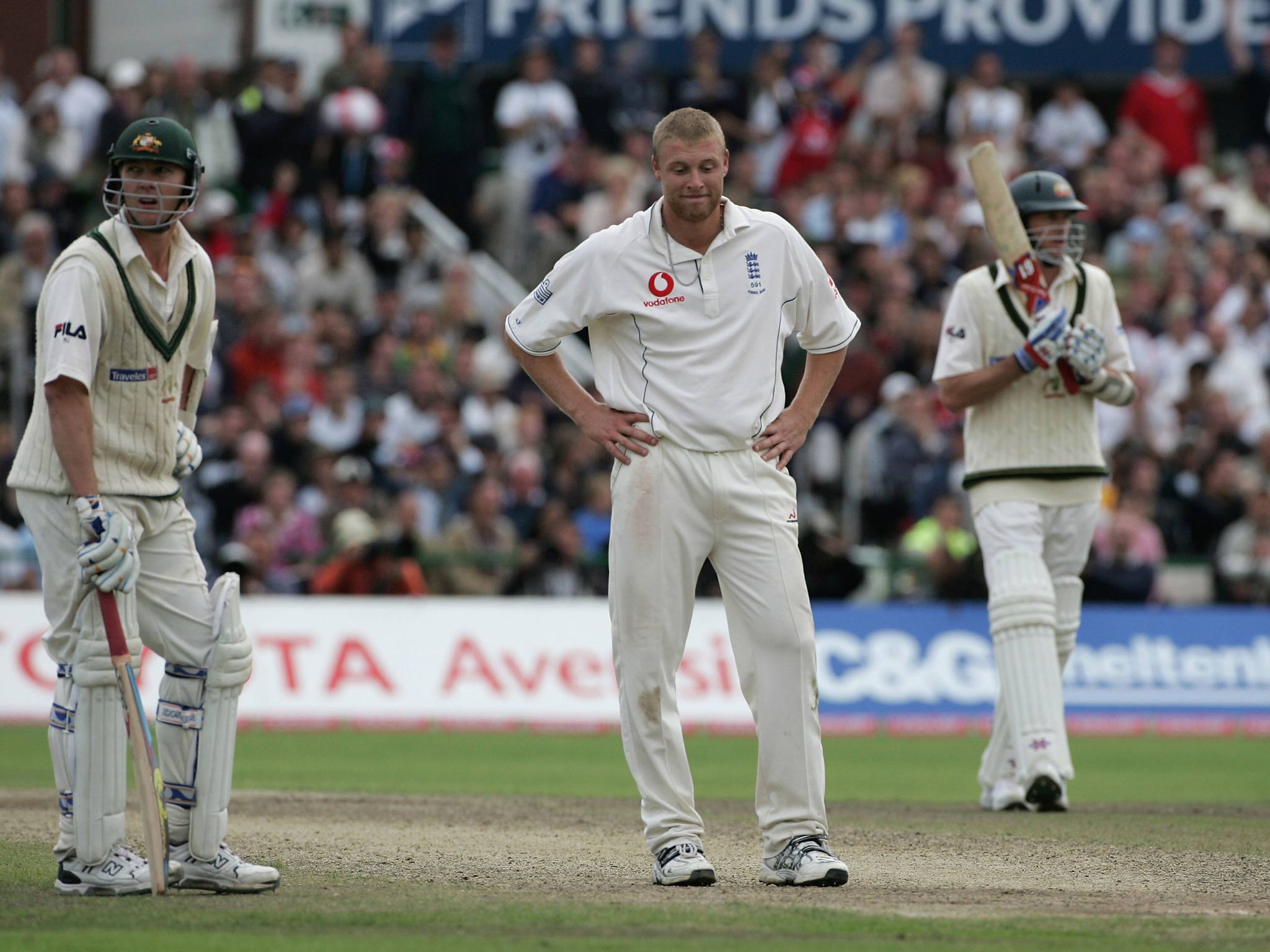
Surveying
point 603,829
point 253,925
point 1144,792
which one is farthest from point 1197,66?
point 253,925

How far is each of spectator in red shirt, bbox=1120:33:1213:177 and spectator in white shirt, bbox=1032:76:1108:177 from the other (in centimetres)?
53

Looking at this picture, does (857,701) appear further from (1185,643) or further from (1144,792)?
(1144,792)

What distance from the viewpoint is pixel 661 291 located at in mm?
6945

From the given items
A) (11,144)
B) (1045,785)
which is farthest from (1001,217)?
(11,144)

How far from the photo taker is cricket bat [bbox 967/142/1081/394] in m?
9.52

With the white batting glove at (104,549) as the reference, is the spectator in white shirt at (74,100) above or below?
→ above

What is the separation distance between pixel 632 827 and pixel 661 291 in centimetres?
288

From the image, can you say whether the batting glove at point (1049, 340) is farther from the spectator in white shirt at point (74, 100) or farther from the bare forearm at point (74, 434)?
the spectator in white shirt at point (74, 100)

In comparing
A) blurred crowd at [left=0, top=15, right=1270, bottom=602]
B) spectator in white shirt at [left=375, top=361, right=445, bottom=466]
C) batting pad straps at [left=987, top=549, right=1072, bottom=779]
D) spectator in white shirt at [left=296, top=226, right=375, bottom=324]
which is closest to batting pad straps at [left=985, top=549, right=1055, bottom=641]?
batting pad straps at [left=987, top=549, right=1072, bottom=779]

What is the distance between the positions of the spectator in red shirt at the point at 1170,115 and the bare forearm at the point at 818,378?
15.9 metres

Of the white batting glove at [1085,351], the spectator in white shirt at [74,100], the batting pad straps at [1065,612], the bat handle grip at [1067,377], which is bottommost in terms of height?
the batting pad straps at [1065,612]

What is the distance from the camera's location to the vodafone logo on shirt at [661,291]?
694 centimetres

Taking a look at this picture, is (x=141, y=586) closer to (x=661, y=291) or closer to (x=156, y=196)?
(x=156, y=196)

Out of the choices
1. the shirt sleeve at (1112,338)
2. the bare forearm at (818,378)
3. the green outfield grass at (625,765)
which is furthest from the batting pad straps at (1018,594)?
the bare forearm at (818,378)
